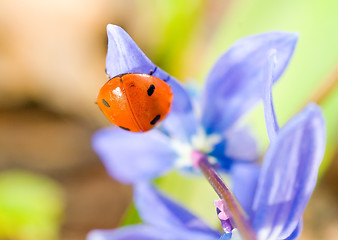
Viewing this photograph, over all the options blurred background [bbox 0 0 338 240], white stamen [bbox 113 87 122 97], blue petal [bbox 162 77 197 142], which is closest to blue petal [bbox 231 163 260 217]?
blue petal [bbox 162 77 197 142]

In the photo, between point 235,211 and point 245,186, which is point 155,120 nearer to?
point 245,186

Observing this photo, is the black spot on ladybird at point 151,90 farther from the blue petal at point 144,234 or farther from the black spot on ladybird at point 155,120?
the blue petal at point 144,234

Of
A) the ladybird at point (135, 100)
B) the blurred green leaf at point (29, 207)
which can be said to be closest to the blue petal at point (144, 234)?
the ladybird at point (135, 100)

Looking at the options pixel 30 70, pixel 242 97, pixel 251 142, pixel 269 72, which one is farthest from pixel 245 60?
pixel 30 70

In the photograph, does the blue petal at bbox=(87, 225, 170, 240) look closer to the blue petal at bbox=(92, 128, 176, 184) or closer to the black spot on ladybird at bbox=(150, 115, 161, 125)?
the black spot on ladybird at bbox=(150, 115, 161, 125)

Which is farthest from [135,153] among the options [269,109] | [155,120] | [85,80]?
[85,80]

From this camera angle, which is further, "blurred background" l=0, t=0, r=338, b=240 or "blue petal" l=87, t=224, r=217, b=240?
"blurred background" l=0, t=0, r=338, b=240
